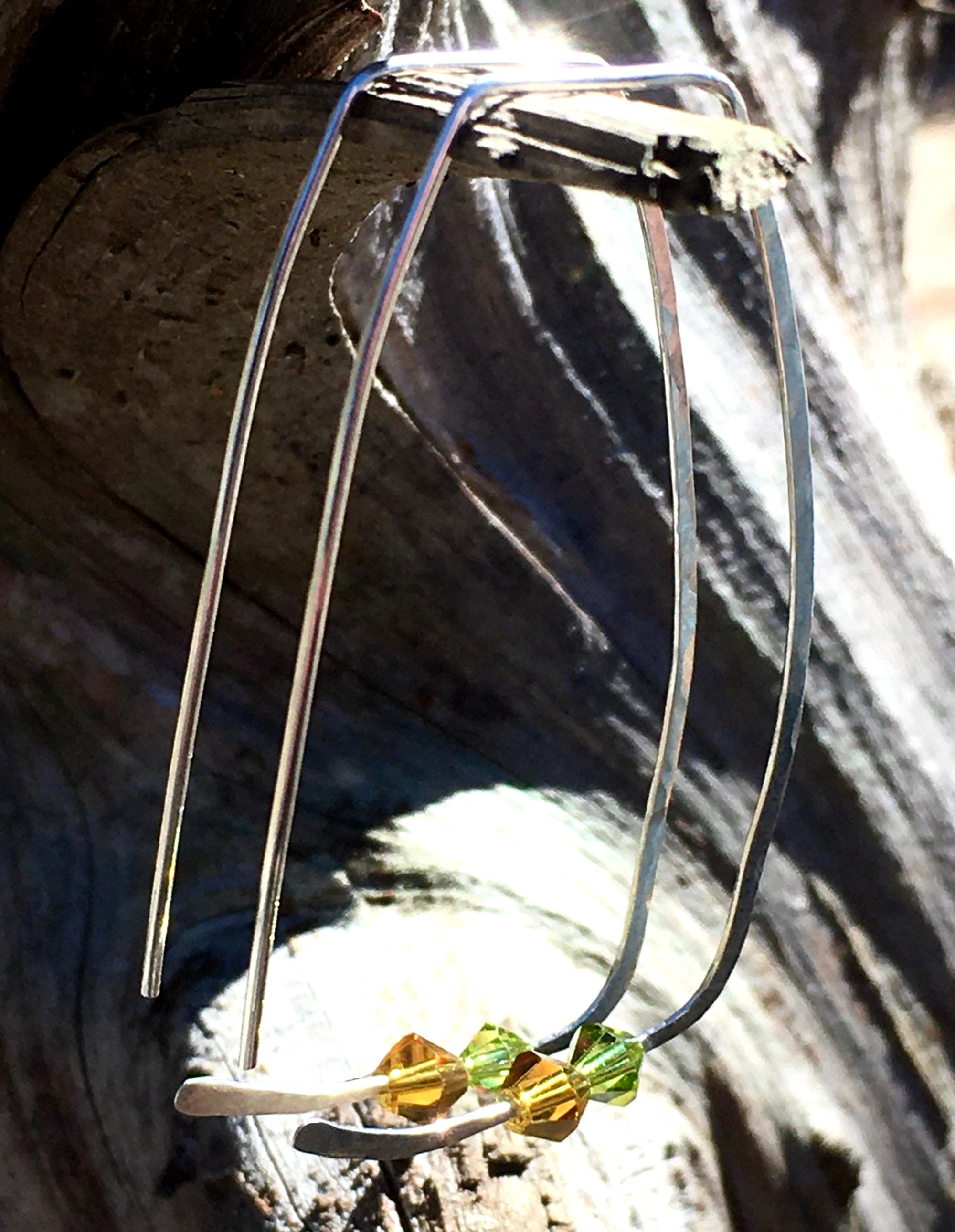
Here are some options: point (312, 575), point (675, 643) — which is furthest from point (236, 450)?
point (675, 643)

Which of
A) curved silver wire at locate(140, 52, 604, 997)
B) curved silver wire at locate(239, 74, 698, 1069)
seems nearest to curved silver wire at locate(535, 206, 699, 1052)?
curved silver wire at locate(239, 74, 698, 1069)

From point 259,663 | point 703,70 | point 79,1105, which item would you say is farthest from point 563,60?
point 79,1105

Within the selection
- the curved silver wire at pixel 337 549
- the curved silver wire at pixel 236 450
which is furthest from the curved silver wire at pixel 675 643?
the curved silver wire at pixel 236 450

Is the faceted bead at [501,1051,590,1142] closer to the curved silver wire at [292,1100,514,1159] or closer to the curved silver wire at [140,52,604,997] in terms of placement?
the curved silver wire at [292,1100,514,1159]

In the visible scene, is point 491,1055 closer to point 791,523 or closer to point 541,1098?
point 541,1098

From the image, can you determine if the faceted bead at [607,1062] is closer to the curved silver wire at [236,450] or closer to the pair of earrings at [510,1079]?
the pair of earrings at [510,1079]

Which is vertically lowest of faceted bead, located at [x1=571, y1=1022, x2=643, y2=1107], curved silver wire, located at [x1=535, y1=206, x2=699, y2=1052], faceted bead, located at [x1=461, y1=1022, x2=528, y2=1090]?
faceted bead, located at [x1=571, y1=1022, x2=643, y2=1107]
